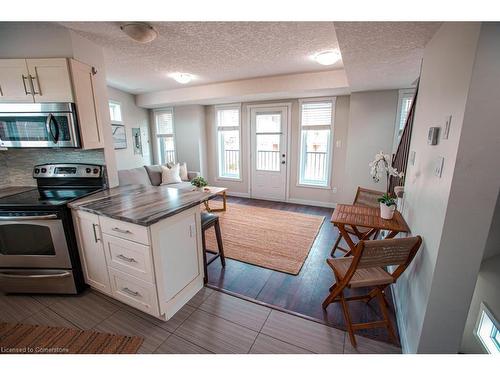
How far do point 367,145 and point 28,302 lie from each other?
4739 millimetres

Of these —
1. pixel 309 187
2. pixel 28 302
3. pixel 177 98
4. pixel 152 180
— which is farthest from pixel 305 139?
pixel 28 302

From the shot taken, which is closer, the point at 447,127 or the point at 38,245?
the point at 447,127

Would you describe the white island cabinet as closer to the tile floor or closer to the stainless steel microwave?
the tile floor

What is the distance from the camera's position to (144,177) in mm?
4531

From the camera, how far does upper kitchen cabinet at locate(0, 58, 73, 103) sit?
1857 millimetres

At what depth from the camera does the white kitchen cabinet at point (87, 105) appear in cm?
192

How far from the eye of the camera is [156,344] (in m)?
1.53

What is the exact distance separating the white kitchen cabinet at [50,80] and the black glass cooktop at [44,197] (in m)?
0.84

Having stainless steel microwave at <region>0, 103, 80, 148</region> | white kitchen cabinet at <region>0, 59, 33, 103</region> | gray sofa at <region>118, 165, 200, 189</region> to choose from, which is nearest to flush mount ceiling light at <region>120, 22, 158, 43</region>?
stainless steel microwave at <region>0, 103, 80, 148</region>

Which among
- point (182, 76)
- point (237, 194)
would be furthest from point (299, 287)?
point (237, 194)

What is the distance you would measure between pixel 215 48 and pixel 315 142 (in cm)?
275

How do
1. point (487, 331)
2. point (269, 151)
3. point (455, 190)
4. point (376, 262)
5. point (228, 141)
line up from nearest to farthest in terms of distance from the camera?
1. point (455, 190)
2. point (376, 262)
3. point (487, 331)
4. point (269, 151)
5. point (228, 141)

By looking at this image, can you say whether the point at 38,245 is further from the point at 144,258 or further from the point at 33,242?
the point at 144,258

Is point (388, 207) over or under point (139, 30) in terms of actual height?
under
